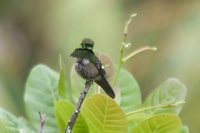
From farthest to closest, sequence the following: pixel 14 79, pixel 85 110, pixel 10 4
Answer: pixel 10 4, pixel 14 79, pixel 85 110

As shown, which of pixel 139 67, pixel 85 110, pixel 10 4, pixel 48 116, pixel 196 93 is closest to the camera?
pixel 85 110

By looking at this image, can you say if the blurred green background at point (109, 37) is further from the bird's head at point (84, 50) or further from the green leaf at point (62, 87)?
the bird's head at point (84, 50)

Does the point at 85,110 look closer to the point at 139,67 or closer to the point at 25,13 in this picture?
the point at 139,67

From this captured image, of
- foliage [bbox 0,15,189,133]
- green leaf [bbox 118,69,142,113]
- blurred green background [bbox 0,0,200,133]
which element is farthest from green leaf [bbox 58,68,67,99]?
blurred green background [bbox 0,0,200,133]

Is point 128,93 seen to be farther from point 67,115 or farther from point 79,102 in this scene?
point 79,102

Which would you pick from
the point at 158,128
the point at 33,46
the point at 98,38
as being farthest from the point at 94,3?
the point at 158,128

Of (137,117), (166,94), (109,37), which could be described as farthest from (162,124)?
(109,37)

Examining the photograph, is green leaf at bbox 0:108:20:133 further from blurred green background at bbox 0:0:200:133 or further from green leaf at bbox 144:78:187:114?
blurred green background at bbox 0:0:200:133

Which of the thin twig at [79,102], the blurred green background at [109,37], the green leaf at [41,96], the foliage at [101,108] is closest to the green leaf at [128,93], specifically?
the foliage at [101,108]
